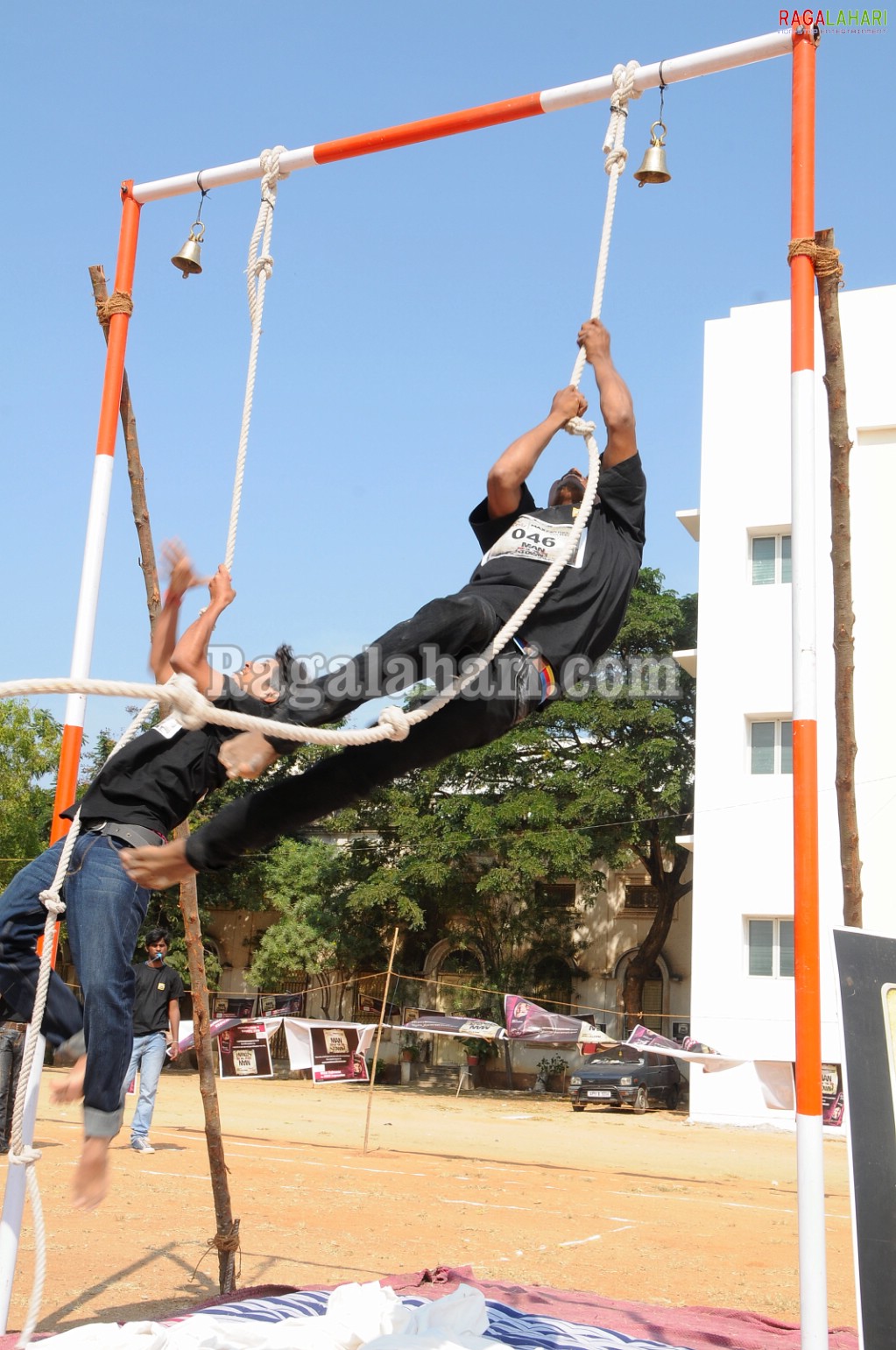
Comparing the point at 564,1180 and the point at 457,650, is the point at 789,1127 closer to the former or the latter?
the point at 564,1180

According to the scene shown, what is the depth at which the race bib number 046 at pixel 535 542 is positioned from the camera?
11.0 ft

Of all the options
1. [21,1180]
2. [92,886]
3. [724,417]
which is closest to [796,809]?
[92,886]

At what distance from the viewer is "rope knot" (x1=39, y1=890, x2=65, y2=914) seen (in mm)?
3431

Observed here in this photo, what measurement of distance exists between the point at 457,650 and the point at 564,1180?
822 cm

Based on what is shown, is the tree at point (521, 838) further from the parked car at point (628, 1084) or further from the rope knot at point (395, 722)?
the rope knot at point (395, 722)

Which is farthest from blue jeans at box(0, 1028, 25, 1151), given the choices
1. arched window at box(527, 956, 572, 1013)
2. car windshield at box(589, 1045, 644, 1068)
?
arched window at box(527, 956, 572, 1013)

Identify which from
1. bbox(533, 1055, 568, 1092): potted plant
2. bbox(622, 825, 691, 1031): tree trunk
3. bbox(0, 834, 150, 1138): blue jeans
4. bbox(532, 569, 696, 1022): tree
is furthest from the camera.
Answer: bbox(622, 825, 691, 1031): tree trunk

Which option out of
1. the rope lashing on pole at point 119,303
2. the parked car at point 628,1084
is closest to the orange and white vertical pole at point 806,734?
the rope lashing on pole at point 119,303

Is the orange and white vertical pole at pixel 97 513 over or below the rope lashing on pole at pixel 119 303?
below

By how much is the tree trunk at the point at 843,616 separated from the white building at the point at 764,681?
10651mm

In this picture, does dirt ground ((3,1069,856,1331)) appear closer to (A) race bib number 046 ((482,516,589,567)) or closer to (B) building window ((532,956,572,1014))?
(A) race bib number 046 ((482,516,589,567))

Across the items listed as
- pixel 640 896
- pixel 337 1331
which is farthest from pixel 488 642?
pixel 640 896

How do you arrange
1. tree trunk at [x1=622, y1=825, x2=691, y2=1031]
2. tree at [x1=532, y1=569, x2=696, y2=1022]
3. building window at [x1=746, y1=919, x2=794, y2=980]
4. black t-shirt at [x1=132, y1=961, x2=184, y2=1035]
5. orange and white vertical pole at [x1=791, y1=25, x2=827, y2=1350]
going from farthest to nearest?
1. tree trunk at [x1=622, y1=825, x2=691, y2=1031]
2. tree at [x1=532, y1=569, x2=696, y2=1022]
3. building window at [x1=746, y1=919, x2=794, y2=980]
4. black t-shirt at [x1=132, y1=961, x2=184, y2=1035]
5. orange and white vertical pole at [x1=791, y1=25, x2=827, y2=1350]

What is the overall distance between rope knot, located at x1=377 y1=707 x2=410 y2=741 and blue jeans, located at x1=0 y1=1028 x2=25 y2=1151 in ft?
22.4
